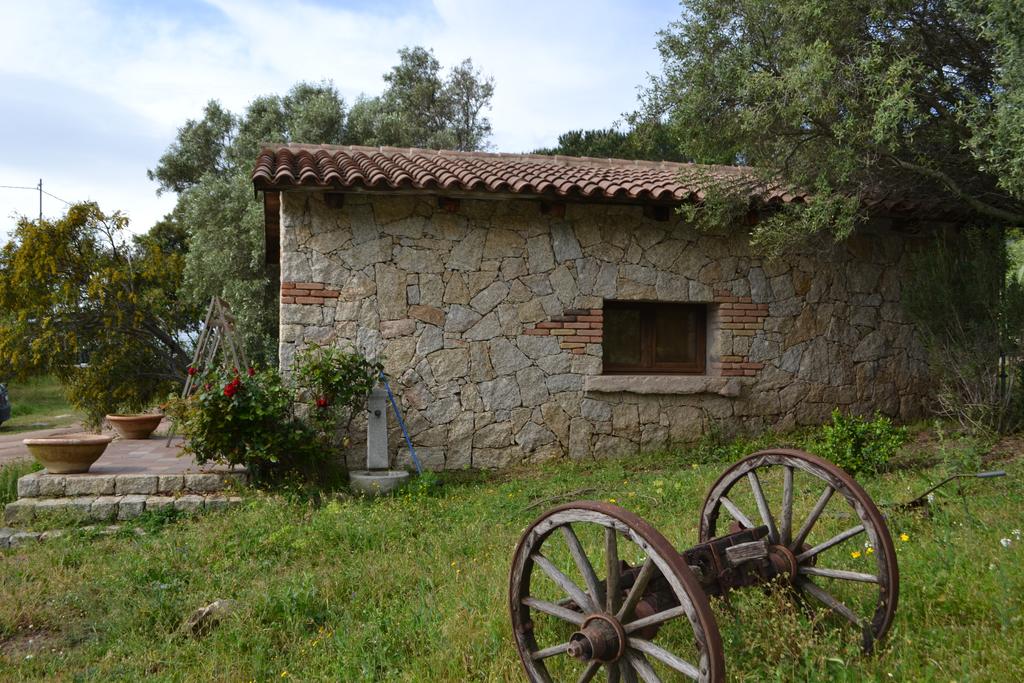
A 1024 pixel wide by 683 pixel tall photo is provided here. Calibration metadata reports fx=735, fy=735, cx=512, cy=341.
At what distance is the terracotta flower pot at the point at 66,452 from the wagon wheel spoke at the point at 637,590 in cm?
556

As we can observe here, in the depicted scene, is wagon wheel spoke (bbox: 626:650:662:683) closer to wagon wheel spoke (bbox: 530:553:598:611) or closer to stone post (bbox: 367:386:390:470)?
wagon wheel spoke (bbox: 530:553:598:611)

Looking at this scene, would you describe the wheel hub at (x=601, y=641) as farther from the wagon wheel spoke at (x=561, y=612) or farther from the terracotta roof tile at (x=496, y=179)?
the terracotta roof tile at (x=496, y=179)

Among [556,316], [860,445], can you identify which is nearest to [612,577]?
[860,445]

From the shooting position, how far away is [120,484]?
20.4 ft

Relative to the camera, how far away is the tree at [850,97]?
545 centimetres

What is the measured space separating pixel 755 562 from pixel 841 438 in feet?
12.2

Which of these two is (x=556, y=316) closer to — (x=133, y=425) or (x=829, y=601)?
(x=829, y=601)

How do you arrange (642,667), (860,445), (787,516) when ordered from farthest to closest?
(860,445)
(787,516)
(642,667)

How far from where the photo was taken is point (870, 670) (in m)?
2.63

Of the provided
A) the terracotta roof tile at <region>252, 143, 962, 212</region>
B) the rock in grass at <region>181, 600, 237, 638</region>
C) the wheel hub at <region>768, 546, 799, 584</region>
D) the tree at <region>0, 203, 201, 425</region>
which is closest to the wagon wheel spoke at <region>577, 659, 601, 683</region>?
the wheel hub at <region>768, 546, 799, 584</region>

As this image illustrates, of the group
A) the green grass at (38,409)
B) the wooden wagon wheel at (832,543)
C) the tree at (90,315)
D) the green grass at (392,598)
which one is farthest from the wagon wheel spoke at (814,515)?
the green grass at (38,409)

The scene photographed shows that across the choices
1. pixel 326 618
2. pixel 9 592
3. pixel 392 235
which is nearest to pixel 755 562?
pixel 326 618

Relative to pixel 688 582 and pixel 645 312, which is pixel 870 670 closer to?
pixel 688 582

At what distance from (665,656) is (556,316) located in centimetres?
563
